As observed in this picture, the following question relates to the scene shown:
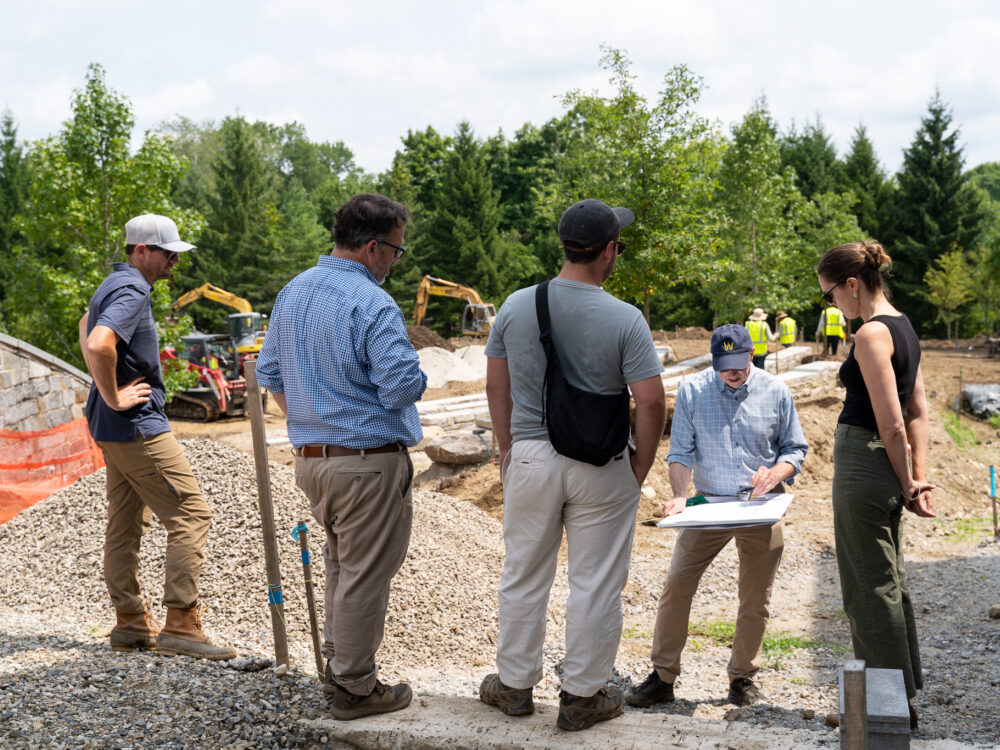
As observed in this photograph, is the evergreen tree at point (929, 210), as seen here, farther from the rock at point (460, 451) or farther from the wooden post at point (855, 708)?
the wooden post at point (855, 708)

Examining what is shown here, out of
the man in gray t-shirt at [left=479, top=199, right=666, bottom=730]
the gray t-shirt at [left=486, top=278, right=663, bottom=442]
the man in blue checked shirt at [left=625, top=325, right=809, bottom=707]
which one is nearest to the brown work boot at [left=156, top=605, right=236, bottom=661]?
the man in gray t-shirt at [left=479, top=199, right=666, bottom=730]

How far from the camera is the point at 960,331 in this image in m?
33.9

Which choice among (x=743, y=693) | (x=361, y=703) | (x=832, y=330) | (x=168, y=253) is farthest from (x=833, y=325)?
(x=361, y=703)

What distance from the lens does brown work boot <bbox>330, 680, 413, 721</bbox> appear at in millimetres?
3322

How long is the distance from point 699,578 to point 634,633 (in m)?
2.08

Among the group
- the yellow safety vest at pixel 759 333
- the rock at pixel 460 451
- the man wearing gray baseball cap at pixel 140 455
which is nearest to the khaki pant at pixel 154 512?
the man wearing gray baseball cap at pixel 140 455

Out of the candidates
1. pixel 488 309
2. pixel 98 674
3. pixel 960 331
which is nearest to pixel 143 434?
pixel 98 674

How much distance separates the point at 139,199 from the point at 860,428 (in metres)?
12.1

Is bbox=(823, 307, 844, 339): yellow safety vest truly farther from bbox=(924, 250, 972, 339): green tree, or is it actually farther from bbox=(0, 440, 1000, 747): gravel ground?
bbox=(0, 440, 1000, 747): gravel ground

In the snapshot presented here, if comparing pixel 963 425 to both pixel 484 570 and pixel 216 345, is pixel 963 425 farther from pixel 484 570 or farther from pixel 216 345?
pixel 216 345

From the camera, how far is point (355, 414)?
3.17 m

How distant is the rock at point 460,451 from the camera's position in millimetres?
11039

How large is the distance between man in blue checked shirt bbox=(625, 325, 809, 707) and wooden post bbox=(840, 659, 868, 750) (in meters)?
1.46

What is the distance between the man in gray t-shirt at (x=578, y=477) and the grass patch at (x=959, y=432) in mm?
12247
